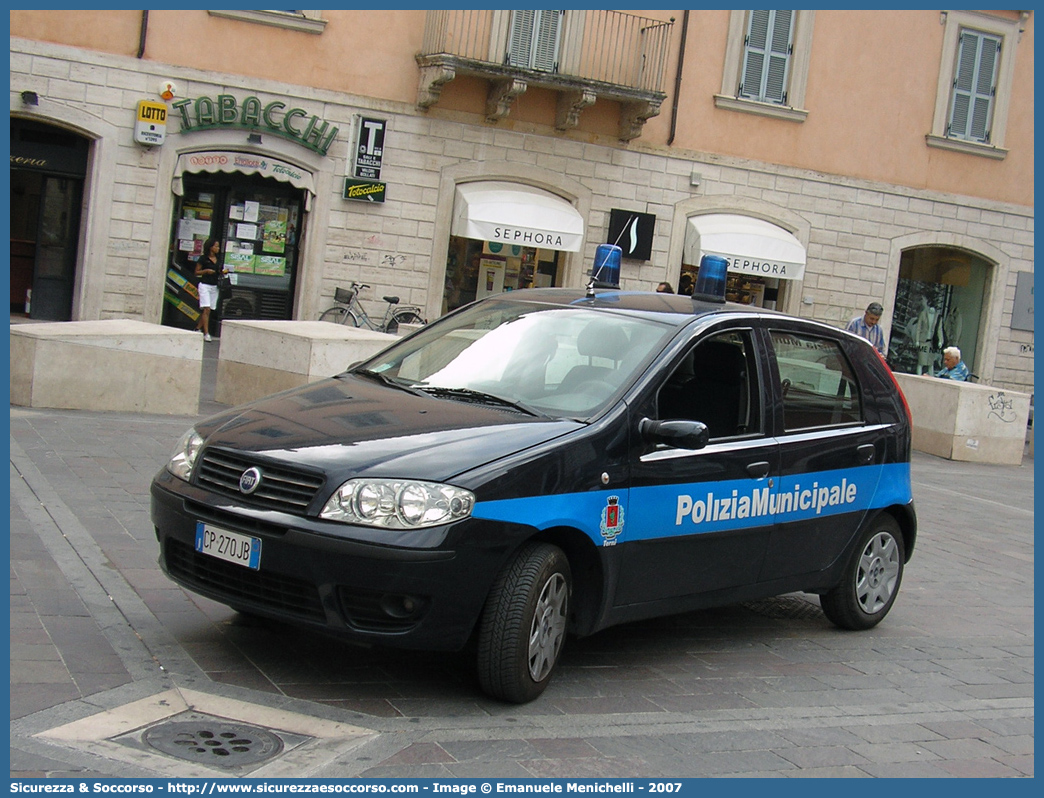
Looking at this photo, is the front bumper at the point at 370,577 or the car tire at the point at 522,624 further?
the car tire at the point at 522,624

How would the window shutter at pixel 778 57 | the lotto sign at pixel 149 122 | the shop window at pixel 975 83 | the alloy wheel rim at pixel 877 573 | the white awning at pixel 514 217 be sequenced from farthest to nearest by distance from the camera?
the shop window at pixel 975 83, the window shutter at pixel 778 57, the white awning at pixel 514 217, the lotto sign at pixel 149 122, the alloy wheel rim at pixel 877 573

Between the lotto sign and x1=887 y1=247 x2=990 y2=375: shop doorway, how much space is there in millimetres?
14798

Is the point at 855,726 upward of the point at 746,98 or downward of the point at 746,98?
downward

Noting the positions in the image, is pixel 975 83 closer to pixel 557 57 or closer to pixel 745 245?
pixel 745 245

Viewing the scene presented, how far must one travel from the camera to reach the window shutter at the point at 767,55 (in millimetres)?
23891

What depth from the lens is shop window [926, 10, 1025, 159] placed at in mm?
25359

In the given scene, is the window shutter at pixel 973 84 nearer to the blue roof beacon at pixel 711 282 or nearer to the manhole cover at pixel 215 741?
the blue roof beacon at pixel 711 282

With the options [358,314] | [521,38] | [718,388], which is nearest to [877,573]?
[718,388]

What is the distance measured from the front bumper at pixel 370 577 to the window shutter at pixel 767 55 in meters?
20.6

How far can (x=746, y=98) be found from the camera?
78.5 feet

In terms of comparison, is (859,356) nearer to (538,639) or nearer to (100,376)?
(538,639)

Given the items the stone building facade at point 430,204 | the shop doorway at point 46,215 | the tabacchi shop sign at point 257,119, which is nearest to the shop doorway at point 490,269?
the stone building facade at point 430,204
